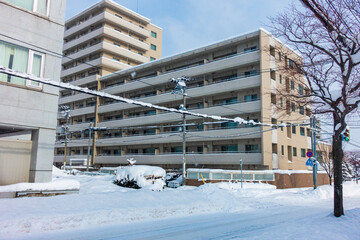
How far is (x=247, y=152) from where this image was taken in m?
33.9

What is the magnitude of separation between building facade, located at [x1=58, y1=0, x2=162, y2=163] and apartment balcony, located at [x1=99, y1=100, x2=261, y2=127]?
24.8ft

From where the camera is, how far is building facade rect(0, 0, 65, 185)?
36.0ft

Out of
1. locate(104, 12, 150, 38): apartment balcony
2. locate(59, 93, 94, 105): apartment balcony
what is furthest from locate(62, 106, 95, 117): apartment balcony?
locate(104, 12, 150, 38): apartment balcony

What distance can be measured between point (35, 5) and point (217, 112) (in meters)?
26.9

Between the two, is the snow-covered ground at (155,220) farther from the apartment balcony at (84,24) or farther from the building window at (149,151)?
the apartment balcony at (84,24)

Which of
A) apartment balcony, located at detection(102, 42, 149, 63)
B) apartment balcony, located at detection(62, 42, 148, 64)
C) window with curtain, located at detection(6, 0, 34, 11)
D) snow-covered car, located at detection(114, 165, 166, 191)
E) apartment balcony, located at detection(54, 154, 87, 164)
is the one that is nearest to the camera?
window with curtain, located at detection(6, 0, 34, 11)

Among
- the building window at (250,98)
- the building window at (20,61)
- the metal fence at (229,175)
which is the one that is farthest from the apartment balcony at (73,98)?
the building window at (20,61)

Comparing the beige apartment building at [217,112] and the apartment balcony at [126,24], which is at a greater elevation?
the apartment balcony at [126,24]

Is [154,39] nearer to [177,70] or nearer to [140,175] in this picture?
[177,70]

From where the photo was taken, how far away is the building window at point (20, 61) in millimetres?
10898

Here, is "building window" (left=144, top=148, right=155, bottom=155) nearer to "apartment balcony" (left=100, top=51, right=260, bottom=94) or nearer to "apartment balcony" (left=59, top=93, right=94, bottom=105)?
"apartment balcony" (left=100, top=51, right=260, bottom=94)

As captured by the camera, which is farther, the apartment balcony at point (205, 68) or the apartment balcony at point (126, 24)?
the apartment balcony at point (126, 24)

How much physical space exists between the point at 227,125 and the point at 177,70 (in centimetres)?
1106

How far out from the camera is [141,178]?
1945 cm
